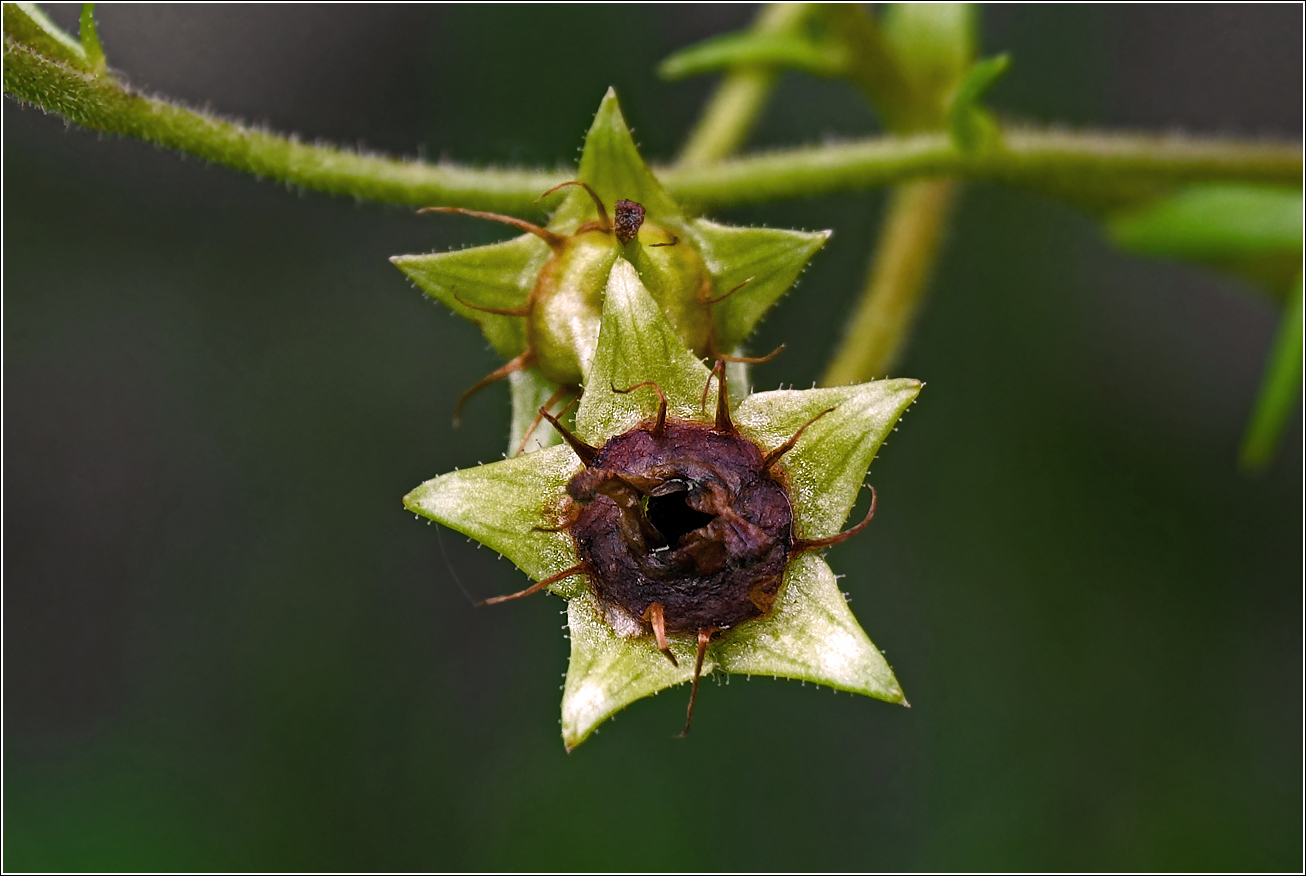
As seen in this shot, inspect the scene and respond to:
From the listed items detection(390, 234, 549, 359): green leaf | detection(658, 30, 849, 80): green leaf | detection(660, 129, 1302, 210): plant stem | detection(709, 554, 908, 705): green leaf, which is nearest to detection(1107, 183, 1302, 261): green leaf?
detection(660, 129, 1302, 210): plant stem

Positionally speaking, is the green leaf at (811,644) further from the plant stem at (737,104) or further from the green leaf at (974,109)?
the plant stem at (737,104)

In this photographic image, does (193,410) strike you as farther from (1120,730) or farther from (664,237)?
(1120,730)

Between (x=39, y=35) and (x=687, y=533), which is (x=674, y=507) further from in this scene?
(x=39, y=35)

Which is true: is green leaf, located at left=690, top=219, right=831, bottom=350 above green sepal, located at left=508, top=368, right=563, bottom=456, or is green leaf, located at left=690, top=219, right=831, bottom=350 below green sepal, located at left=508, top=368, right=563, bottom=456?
above

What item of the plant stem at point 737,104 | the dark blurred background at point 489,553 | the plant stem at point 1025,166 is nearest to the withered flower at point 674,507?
the plant stem at point 1025,166

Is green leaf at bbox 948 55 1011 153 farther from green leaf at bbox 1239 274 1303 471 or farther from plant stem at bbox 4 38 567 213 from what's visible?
plant stem at bbox 4 38 567 213

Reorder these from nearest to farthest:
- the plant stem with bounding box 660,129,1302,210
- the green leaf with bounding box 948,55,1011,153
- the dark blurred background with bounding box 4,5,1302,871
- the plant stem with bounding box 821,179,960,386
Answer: the green leaf with bounding box 948,55,1011,153 < the plant stem with bounding box 660,129,1302,210 < the plant stem with bounding box 821,179,960,386 < the dark blurred background with bounding box 4,5,1302,871

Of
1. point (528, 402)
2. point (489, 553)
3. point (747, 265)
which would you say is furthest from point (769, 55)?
point (489, 553)

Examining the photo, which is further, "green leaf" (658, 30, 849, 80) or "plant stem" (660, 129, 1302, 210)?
"green leaf" (658, 30, 849, 80)

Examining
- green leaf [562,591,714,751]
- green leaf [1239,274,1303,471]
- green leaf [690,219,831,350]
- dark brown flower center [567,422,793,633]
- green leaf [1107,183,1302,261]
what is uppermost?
green leaf [1107,183,1302,261]
